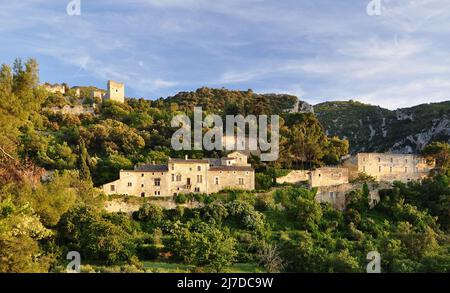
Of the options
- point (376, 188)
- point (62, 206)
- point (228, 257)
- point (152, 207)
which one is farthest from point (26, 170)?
point (376, 188)

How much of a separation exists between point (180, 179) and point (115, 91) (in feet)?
134

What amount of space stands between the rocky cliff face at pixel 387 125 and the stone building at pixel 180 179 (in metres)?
48.1

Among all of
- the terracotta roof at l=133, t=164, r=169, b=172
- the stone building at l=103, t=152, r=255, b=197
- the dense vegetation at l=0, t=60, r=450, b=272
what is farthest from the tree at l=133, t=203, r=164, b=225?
the terracotta roof at l=133, t=164, r=169, b=172

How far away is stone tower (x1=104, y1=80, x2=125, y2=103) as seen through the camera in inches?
3127

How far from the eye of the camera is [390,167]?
164 feet

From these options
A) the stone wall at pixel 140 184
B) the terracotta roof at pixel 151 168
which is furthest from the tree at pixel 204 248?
the terracotta roof at pixel 151 168

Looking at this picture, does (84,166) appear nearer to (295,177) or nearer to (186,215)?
(186,215)

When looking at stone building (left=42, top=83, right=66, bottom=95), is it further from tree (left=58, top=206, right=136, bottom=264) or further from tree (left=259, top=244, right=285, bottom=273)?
tree (left=259, top=244, right=285, bottom=273)

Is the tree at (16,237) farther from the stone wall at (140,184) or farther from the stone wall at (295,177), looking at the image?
the stone wall at (295,177)
